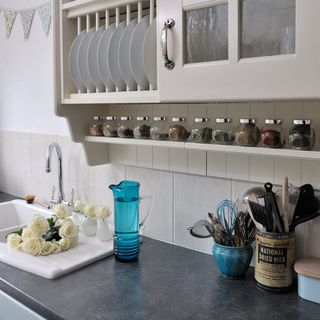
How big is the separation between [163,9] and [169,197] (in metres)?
0.75

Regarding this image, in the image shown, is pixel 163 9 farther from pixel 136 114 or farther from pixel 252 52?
pixel 136 114

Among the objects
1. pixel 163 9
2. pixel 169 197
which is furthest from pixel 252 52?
pixel 169 197

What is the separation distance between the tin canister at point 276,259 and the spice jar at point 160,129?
0.47 meters

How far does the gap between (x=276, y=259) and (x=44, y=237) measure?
880mm

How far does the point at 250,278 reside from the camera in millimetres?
1354

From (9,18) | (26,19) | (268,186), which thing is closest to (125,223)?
(268,186)

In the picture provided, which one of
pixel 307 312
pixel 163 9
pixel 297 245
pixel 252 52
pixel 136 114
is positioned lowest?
pixel 307 312

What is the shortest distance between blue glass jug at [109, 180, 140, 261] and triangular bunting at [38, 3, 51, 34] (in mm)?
1149

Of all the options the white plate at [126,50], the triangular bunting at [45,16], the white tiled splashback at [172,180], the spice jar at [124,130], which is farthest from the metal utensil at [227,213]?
the triangular bunting at [45,16]

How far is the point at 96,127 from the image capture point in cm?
169

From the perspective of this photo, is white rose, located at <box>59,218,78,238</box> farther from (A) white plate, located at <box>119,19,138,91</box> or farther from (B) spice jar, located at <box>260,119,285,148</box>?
(B) spice jar, located at <box>260,119,285,148</box>

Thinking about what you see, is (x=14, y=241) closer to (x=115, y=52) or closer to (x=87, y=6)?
(x=115, y=52)

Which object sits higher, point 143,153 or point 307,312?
point 143,153

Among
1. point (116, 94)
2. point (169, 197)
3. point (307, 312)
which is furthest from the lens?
point (169, 197)
